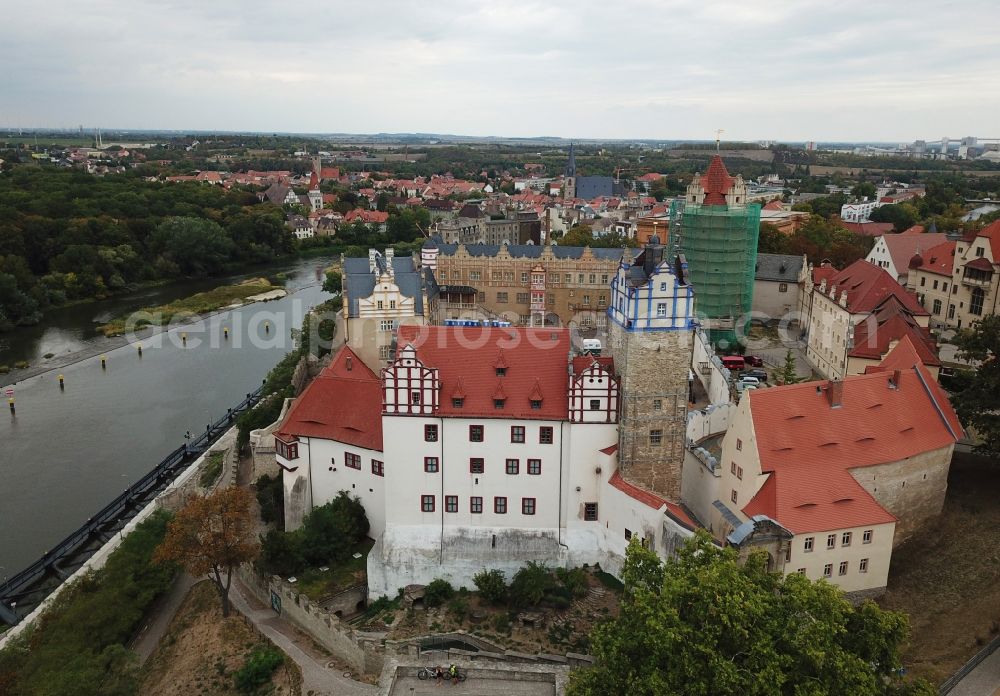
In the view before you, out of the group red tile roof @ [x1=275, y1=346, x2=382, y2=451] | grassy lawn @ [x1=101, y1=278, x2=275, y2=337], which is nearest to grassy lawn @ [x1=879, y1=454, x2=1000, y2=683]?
red tile roof @ [x1=275, y1=346, x2=382, y2=451]

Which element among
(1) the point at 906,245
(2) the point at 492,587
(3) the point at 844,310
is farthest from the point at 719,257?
(2) the point at 492,587

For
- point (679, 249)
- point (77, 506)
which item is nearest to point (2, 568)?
point (77, 506)

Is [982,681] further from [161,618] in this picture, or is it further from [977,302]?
[977,302]

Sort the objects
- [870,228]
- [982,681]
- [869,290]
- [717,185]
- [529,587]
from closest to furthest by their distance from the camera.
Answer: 1. [982,681]
2. [529,587]
3. [869,290]
4. [717,185]
5. [870,228]

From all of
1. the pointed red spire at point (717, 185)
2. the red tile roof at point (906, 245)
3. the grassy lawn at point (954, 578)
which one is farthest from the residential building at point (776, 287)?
the grassy lawn at point (954, 578)

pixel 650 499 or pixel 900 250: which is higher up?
pixel 900 250

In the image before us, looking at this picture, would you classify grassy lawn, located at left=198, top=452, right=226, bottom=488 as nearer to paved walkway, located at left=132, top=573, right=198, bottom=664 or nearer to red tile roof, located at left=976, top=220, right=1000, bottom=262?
paved walkway, located at left=132, top=573, right=198, bottom=664
